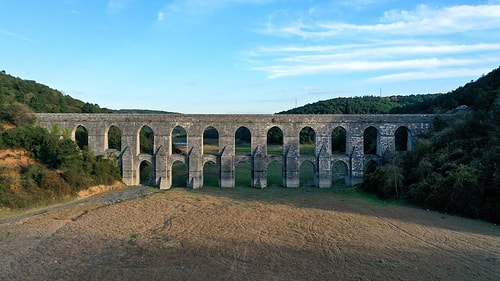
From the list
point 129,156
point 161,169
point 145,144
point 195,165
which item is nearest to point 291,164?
point 195,165

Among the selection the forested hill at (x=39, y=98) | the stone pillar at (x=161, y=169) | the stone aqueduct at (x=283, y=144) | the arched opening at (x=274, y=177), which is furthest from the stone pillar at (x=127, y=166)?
the forested hill at (x=39, y=98)

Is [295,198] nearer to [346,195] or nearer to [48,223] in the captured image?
[346,195]

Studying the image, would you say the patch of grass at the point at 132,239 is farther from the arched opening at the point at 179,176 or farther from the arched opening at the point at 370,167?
→ the arched opening at the point at 370,167

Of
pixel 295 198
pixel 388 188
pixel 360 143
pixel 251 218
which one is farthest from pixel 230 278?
pixel 360 143

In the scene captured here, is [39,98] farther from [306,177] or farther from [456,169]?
[456,169]

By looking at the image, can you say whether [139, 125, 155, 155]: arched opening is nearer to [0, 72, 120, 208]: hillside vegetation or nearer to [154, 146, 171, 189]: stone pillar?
[154, 146, 171, 189]: stone pillar

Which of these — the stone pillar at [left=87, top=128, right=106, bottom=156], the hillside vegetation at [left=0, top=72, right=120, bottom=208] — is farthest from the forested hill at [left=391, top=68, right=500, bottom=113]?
the hillside vegetation at [left=0, top=72, right=120, bottom=208]
